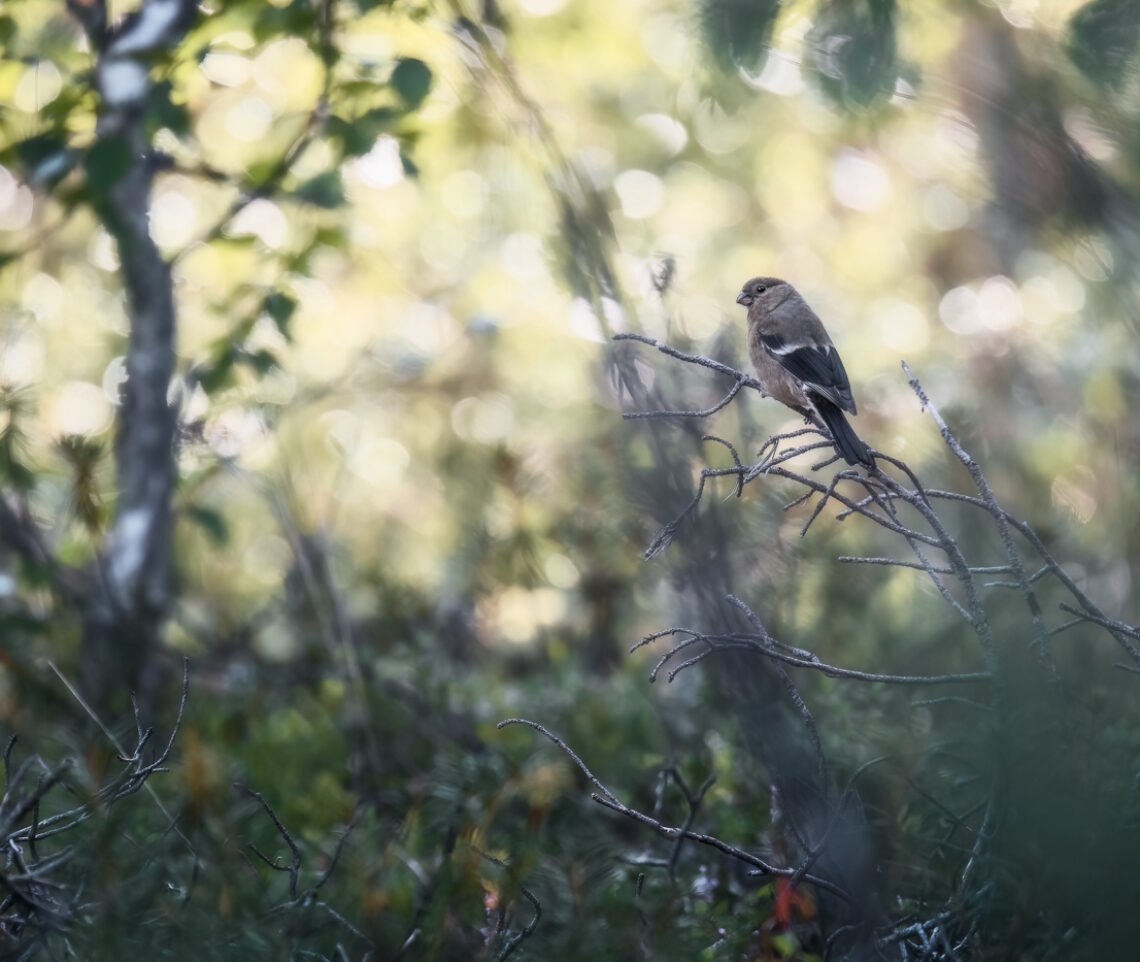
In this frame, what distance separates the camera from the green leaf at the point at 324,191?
413 centimetres

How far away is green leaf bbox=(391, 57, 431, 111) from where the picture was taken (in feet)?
12.4

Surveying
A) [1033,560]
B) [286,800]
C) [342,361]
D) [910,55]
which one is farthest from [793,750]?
[342,361]

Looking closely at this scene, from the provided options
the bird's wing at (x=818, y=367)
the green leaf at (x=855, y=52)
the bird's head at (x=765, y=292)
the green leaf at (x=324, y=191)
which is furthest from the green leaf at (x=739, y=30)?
the green leaf at (x=324, y=191)

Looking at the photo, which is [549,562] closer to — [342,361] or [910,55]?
[910,55]

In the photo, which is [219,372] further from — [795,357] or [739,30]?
[739,30]

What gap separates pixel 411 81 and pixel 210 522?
6.99 ft

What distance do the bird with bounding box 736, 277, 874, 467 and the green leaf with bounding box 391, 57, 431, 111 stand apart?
1.44 meters

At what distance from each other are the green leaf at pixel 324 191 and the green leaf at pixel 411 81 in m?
0.51

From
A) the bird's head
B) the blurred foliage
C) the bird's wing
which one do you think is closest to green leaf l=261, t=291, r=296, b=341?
the blurred foliage

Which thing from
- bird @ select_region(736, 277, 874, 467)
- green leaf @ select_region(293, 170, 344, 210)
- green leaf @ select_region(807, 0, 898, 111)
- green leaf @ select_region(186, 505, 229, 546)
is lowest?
green leaf @ select_region(186, 505, 229, 546)

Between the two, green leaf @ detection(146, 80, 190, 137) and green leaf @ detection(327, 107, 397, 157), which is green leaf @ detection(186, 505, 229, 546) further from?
green leaf @ detection(327, 107, 397, 157)

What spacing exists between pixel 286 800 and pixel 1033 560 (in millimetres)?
3069

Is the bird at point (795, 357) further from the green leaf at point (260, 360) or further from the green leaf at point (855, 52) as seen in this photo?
the green leaf at point (260, 360)

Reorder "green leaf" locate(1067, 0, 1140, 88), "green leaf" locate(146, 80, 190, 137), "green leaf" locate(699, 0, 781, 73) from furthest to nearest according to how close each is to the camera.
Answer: "green leaf" locate(146, 80, 190, 137) < "green leaf" locate(699, 0, 781, 73) < "green leaf" locate(1067, 0, 1140, 88)
